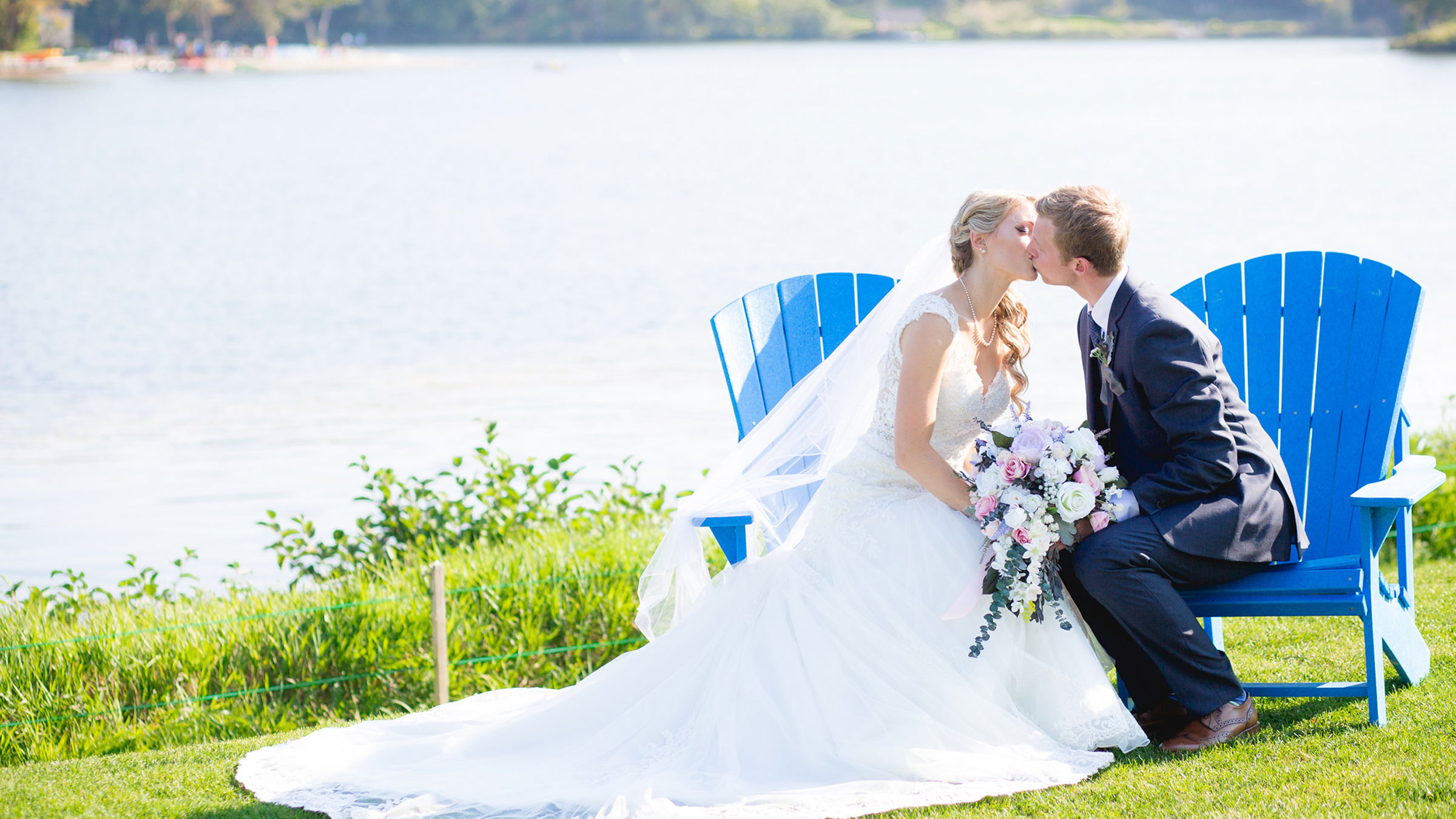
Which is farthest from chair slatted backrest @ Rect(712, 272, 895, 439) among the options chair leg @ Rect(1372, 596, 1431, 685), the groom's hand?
chair leg @ Rect(1372, 596, 1431, 685)

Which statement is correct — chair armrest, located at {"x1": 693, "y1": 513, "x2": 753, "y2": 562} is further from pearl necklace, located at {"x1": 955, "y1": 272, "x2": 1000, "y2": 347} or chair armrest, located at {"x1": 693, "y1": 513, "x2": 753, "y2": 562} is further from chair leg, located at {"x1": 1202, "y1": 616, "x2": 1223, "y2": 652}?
chair leg, located at {"x1": 1202, "y1": 616, "x2": 1223, "y2": 652}

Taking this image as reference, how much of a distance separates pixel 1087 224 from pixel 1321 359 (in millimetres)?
1055

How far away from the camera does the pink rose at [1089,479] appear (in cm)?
320

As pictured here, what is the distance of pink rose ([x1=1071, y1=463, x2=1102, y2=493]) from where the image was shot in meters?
3.20

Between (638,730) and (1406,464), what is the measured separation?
Result: 2.14 m

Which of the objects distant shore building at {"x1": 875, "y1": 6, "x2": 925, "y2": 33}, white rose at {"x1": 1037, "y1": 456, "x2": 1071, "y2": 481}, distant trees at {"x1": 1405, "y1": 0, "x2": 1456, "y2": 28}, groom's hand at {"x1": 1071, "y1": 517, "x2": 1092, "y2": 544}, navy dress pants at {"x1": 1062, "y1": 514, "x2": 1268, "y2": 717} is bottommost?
navy dress pants at {"x1": 1062, "y1": 514, "x2": 1268, "y2": 717}

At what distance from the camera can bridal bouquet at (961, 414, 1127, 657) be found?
3164 millimetres

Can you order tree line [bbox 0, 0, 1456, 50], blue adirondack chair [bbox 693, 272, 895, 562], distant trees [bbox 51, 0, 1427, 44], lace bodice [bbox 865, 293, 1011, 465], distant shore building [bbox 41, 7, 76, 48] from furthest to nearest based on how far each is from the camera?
distant trees [bbox 51, 0, 1427, 44] < tree line [bbox 0, 0, 1456, 50] < distant shore building [bbox 41, 7, 76, 48] < blue adirondack chair [bbox 693, 272, 895, 562] < lace bodice [bbox 865, 293, 1011, 465]

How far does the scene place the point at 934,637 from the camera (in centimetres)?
330

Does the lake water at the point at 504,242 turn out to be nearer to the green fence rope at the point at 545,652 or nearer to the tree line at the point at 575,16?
the green fence rope at the point at 545,652

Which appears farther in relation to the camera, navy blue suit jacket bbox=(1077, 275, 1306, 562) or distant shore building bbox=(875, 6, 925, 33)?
distant shore building bbox=(875, 6, 925, 33)

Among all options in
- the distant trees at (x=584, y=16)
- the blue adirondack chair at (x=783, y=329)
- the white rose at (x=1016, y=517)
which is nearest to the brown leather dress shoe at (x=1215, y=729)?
the white rose at (x=1016, y=517)

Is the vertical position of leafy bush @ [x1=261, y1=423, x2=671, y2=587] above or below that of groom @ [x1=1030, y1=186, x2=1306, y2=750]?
below

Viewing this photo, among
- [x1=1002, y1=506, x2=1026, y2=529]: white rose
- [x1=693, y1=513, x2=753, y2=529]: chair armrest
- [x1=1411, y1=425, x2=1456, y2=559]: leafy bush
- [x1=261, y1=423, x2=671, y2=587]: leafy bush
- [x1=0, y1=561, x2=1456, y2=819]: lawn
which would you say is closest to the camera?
[x1=0, y1=561, x2=1456, y2=819]: lawn
